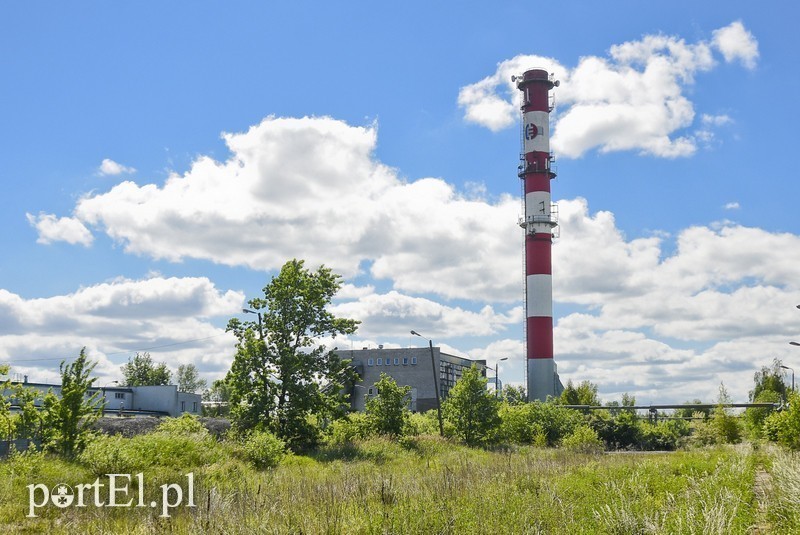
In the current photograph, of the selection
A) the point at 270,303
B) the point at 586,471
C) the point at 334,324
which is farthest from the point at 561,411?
the point at 586,471

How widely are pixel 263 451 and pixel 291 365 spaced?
21.3 ft

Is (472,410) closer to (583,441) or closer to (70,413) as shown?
(583,441)

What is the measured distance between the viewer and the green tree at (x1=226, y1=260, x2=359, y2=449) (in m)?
31.0

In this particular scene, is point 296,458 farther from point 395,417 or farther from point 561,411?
point 561,411

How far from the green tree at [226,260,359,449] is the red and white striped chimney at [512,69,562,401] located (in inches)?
1047

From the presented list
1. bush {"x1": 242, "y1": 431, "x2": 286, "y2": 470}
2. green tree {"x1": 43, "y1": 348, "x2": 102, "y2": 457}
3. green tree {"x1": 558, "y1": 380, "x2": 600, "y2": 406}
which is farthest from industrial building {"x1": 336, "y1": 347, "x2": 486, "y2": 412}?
green tree {"x1": 43, "y1": 348, "x2": 102, "y2": 457}

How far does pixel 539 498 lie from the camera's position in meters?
12.6

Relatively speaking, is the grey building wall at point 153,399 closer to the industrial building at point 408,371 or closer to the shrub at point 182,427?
the industrial building at point 408,371

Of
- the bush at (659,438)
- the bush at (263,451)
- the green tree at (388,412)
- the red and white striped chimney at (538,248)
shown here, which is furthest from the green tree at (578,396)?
the bush at (263,451)

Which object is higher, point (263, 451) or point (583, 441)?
point (263, 451)

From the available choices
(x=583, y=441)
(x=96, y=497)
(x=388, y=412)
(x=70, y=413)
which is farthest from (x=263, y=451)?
(x=583, y=441)

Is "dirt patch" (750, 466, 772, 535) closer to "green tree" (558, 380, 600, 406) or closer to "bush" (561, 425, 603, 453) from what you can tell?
"bush" (561, 425, 603, 453)

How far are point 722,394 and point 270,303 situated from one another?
1231 inches

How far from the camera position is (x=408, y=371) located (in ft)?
239
